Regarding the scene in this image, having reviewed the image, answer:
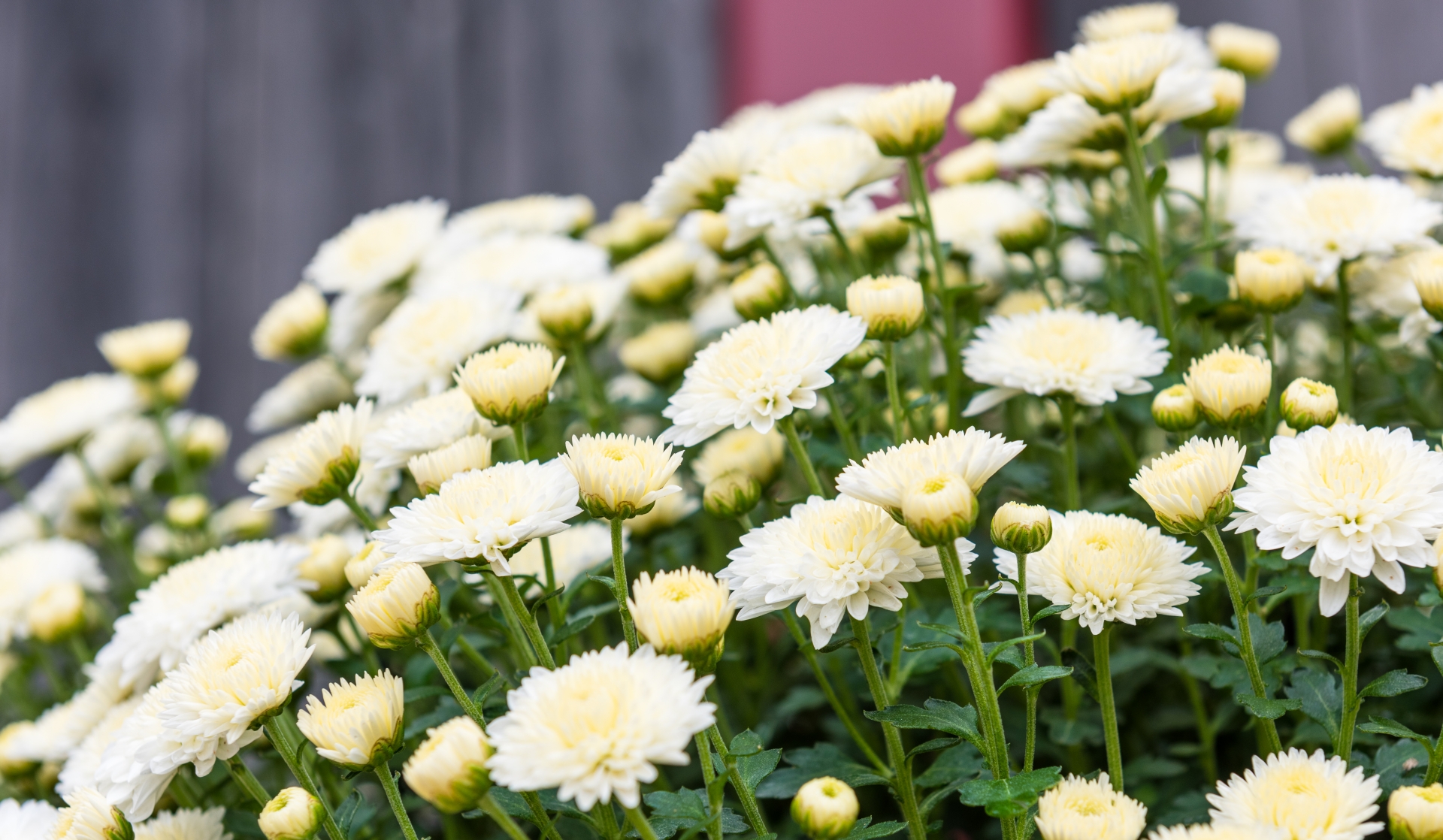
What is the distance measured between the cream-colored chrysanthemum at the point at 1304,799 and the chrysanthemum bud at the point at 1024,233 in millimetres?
519

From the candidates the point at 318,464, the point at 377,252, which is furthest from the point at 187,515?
the point at 318,464

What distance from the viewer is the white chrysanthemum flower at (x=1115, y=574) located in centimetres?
55

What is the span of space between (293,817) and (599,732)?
20 centimetres

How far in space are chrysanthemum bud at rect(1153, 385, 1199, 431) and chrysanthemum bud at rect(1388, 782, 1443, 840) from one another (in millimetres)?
243

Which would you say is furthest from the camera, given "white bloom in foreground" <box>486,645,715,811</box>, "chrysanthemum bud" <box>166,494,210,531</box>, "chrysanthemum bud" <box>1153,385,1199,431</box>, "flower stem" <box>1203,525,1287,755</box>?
"chrysanthemum bud" <box>166,494,210,531</box>

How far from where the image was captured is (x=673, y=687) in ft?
1.53

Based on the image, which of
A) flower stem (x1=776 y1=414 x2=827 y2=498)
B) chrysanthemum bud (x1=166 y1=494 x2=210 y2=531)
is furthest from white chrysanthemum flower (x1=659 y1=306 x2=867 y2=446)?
chrysanthemum bud (x1=166 y1=494 x2=210 y2=531)

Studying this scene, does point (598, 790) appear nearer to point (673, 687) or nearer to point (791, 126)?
point (673, 687)

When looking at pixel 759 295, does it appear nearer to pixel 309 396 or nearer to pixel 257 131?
pixel 309 396

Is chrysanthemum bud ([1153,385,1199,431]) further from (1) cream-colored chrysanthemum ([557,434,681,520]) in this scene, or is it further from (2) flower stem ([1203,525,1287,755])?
(1) cream-colored chrysanthemum ([557,434,681,520])

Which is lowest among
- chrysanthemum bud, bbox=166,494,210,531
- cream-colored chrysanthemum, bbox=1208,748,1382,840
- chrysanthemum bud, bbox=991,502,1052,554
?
chrysanthemum bud, bbox=166,494,210,531

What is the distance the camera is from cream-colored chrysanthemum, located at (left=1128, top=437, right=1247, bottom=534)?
A: 53 cm

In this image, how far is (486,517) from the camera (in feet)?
1.80

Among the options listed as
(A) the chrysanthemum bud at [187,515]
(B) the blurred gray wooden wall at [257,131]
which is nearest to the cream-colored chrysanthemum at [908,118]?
(A) the chrysanthemum bud at [187,515]
